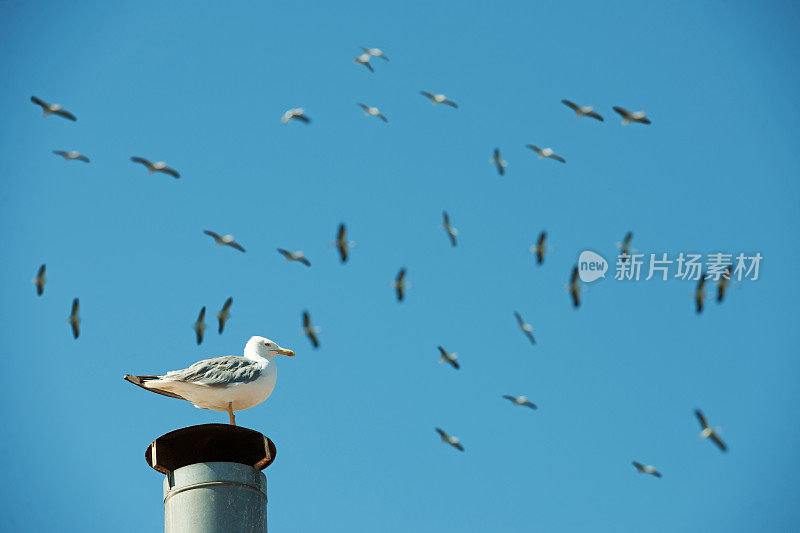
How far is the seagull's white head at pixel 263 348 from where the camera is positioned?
83.4ft

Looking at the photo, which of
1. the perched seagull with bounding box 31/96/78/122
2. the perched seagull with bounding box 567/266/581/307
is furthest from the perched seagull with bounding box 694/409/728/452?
the perched seagull with bounding box 31/96/78/122

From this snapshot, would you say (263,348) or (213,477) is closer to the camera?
(213,477)

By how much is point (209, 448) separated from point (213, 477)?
2.09 ft

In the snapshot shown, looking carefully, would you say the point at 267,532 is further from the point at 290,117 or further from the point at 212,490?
the point at 290,117

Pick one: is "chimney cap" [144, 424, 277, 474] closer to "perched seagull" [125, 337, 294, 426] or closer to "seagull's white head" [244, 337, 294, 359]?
"perched seagull" [125, 337, 294, 426]

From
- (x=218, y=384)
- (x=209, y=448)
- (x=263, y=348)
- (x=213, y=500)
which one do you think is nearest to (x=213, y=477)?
(x=213, y=500)

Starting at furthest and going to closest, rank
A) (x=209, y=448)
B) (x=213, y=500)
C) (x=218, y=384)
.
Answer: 1. (x=218, y=384)
2. (x=209, y=448)
3. (x=213, y=500)

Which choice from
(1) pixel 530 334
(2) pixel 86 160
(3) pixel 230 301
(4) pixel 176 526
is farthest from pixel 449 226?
(4) pixel 176 526

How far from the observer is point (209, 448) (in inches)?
789

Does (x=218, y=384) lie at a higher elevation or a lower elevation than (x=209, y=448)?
higher

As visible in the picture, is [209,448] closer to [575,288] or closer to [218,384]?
[218,384]

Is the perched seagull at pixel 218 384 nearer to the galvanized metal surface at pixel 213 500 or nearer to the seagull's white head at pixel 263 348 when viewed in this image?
the seagull's white head at pixel 263 348

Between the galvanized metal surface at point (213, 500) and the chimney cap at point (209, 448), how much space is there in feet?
0.66

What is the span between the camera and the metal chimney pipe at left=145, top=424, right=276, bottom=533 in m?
19.3
